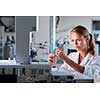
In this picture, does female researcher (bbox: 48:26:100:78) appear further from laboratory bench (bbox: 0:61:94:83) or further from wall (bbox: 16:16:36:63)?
wall (bbox: 16:16:36:63)

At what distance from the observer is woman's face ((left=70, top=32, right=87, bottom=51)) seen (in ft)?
7.55

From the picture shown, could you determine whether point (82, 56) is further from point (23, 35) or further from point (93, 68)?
point (23, 35)

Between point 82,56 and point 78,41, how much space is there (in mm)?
113

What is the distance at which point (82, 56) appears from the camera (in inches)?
91.7

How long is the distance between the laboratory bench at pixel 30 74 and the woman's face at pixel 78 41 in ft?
0.76

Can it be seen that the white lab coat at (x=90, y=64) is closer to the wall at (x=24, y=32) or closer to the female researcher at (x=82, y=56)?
the female researcher at (x=82, y=56)

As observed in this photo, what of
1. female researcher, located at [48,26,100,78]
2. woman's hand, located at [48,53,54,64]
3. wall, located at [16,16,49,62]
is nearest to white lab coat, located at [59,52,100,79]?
female researcher, located at [48,26,100,78]

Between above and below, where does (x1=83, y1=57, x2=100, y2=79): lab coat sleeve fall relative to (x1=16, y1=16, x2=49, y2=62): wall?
below

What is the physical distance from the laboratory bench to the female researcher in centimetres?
12

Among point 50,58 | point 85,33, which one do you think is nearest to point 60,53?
point 50,58
